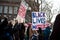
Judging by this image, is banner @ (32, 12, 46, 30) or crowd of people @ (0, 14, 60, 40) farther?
banner @ (32, 12, 46, 30)

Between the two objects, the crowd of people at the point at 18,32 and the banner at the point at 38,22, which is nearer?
the crowd of people at the point at 18,32

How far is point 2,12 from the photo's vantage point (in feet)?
215

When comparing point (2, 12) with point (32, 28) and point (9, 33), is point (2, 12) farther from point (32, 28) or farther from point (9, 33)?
point (9, 33)

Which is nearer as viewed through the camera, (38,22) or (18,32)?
(18,32)

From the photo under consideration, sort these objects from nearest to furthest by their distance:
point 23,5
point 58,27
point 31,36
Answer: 1. point 58,27
2. point 23,5
3. point 31,36

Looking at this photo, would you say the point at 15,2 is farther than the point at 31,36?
Yes

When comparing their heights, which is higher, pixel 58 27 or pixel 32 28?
pixel 58 27

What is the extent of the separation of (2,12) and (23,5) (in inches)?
1946

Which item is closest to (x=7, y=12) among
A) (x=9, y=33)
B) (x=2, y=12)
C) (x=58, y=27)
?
(x=2, y=12)

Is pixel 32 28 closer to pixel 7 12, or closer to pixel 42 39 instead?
pixel 42 39

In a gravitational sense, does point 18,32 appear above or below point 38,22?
below

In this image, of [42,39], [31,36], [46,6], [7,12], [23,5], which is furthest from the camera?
[7,12]

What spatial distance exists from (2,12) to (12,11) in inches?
90.1

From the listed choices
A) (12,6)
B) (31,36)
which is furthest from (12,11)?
(31,36)
